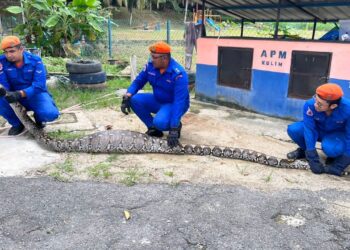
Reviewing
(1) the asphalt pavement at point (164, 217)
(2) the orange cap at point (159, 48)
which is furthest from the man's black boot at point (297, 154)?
(2) the orange cap at point (159, 48)

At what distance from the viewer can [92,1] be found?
11125 millimetres

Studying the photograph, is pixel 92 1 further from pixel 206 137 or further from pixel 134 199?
pixel 134 199

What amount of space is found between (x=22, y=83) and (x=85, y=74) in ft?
10.5

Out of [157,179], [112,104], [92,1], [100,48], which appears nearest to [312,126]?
[157,179]

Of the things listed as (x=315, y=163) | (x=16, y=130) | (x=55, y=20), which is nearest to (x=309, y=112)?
(x=315, y=163)

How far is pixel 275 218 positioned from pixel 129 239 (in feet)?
4.82

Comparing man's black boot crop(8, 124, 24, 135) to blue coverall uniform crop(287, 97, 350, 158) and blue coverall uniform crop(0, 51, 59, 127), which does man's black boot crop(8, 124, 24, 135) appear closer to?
blue coverall uniform crop(0, 51, 59, 127)

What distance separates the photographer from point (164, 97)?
5.49 metres

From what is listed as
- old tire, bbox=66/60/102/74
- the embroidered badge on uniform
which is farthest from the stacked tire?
the embroidered badge on uniform

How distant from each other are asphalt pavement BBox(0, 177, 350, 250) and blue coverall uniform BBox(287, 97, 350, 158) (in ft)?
2.42

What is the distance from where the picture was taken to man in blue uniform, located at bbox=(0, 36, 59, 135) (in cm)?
516

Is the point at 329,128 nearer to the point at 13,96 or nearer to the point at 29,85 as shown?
the point at 13,96

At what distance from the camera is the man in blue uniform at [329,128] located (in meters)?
4.18

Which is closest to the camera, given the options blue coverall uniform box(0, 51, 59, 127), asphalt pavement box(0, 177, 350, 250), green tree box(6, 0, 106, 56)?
asphalt pavement box(0, 177, 350, 250)
